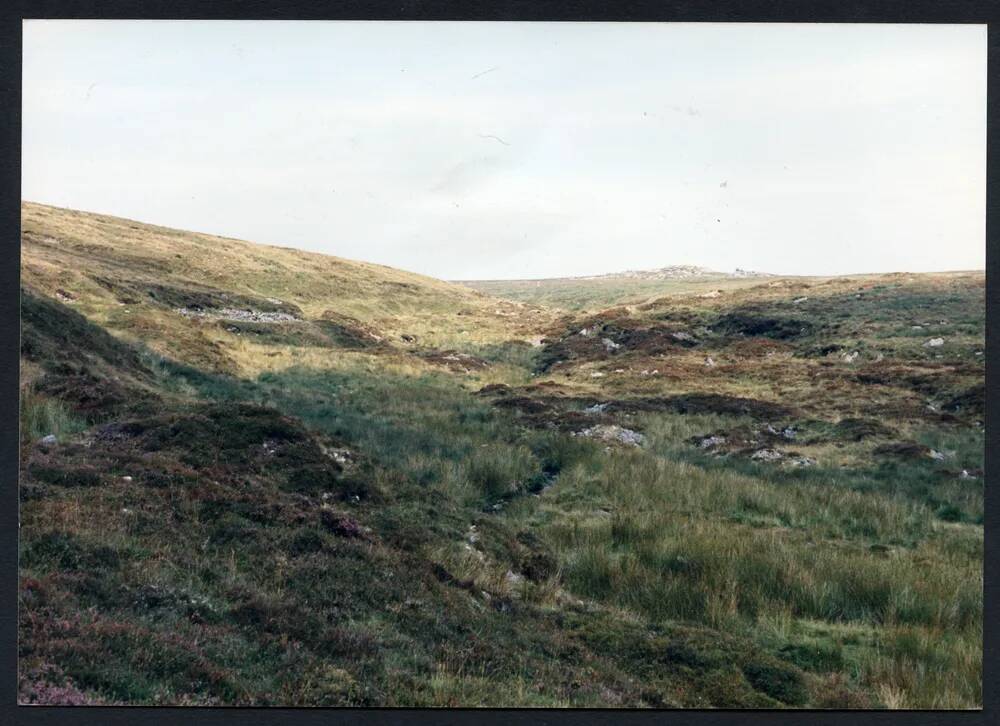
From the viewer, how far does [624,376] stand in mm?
24141

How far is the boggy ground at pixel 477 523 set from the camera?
27.8 ft

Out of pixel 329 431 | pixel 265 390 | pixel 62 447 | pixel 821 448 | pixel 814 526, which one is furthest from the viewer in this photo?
pixel 265 390

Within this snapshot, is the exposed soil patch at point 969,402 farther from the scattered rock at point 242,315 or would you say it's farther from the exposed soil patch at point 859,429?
the scattered rock at point 242,315

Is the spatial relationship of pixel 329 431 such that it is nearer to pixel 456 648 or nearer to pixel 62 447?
pixel 62 447

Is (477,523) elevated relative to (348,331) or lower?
lower

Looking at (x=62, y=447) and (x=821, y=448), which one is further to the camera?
(x=821, y=448)

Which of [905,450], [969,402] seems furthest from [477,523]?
[969,402]

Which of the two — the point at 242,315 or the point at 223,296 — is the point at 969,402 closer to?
the point at 242,315

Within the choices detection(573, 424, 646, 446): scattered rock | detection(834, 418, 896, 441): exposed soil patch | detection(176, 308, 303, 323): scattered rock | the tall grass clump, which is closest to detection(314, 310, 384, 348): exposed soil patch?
detection(176, 308, 303, 323): scattered rock

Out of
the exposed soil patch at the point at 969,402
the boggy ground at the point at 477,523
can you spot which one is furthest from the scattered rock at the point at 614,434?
the exposed soil patch at the point at 969,402

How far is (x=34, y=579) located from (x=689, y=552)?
8967 millimetres

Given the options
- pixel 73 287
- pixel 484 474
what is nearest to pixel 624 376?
pixel 484 474

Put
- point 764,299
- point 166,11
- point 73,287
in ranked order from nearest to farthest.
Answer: point 166,11
point 73,287
point 764,299

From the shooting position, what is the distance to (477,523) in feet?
41.7
